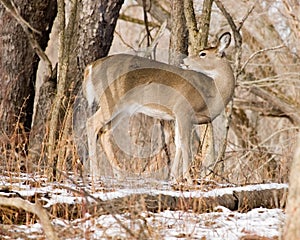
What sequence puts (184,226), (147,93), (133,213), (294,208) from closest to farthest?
1. (294,208)
2. (133,213)
3. (184,226)
4. (147,93)

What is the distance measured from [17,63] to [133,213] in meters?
5.35

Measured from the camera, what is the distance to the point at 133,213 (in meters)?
4.59

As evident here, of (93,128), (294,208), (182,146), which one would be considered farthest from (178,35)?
(294,208)

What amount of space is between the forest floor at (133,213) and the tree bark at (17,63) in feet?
9.82

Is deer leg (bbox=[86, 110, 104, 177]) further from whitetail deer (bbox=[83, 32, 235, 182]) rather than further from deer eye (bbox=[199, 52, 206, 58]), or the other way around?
deer eye (bbox=[199, 52, 206, 58])

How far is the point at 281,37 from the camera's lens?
16.2 meters

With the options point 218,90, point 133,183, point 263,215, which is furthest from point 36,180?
point 218,90

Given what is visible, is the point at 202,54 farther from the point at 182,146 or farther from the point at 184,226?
the point at 184,226

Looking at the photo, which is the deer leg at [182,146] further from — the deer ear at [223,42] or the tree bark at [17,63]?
the tree bark at [17,63]

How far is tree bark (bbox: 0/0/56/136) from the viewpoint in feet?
30.7

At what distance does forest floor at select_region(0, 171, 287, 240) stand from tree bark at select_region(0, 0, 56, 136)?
2.99 metres

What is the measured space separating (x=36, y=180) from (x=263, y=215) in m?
1.84

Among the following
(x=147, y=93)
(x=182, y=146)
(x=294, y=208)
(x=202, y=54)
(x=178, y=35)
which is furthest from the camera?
(x=178, y=35)

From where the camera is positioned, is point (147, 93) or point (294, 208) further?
point (147, 93)
